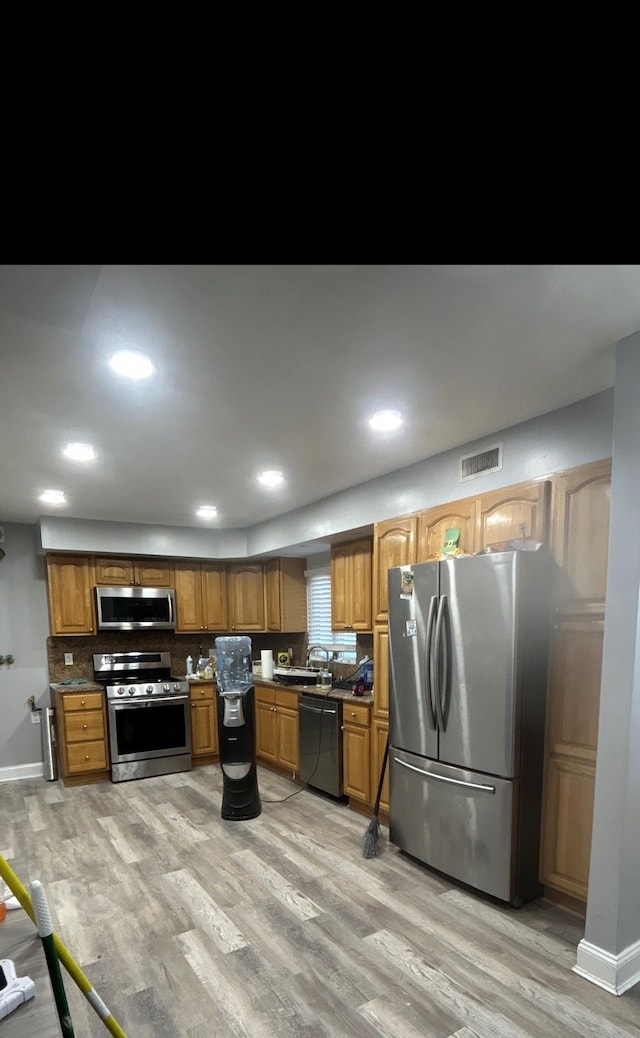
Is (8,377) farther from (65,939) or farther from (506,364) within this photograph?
(65,939)

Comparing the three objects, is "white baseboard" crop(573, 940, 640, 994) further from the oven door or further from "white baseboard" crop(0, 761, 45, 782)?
"white baseboard" crop(0, 761, 45, 782)

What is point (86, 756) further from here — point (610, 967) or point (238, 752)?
point (610, 967)

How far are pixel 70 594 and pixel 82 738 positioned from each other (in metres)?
1.37

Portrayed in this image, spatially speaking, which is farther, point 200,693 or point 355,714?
point 200,693

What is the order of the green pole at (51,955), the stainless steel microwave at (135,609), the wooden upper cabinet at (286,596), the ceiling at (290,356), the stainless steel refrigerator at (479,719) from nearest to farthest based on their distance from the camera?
the green pole at (51,955) → the ceiling at (290,356) → the stainless steel refrigerator at (479,719) → the stainless steel microwave at (135,609) → the wooden upper cabinet at (286,596)

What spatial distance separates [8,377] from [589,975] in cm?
333

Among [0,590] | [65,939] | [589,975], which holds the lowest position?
[65,939]

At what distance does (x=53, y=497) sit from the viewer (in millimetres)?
4070

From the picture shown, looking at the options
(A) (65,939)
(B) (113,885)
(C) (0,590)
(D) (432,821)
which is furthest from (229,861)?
(C) (0,590)

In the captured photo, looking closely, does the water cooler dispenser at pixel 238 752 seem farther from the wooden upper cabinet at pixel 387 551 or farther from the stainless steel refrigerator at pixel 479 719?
the stainless steel refrigerator at pixel 479 719

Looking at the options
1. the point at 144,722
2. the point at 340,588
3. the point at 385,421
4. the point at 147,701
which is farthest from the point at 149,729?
the point at 385,421

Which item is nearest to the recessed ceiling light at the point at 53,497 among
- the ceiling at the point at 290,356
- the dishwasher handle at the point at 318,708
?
the ceiling at the point at 290,356

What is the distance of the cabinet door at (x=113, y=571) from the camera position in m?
5.27
